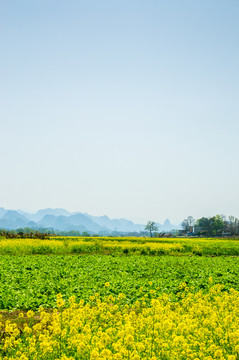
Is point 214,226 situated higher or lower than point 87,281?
lower

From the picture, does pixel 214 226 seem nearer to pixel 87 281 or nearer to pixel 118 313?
pixel 87 281

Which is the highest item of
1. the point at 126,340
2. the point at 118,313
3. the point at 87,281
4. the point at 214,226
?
the point at 126,340

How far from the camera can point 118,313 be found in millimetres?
8773

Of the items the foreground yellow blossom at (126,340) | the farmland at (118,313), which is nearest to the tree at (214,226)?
the farmland at (118,313)

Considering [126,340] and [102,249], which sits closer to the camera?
[126,340]

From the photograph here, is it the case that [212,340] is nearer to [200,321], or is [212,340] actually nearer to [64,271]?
[200,321]

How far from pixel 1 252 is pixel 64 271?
1801 centimetres

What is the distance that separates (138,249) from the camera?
37.0 meters

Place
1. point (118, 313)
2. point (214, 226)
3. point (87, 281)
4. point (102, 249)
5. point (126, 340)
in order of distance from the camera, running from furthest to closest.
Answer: point (214, 226) → point (102, 249) → point (87, 281) → point (118, 313) → point (126, 340)

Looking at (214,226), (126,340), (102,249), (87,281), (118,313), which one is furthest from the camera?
(214,226)

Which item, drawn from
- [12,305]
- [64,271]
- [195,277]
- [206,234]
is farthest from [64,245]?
[206,234]

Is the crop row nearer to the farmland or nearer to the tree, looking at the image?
the farmland

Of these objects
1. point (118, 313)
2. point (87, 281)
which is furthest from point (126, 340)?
point (87, 281)

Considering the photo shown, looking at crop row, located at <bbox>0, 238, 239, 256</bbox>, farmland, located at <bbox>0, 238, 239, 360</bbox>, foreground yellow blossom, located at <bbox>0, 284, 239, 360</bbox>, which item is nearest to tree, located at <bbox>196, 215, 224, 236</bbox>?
crop row, located at <bbox>0, 238, 239, 256</bbox>
